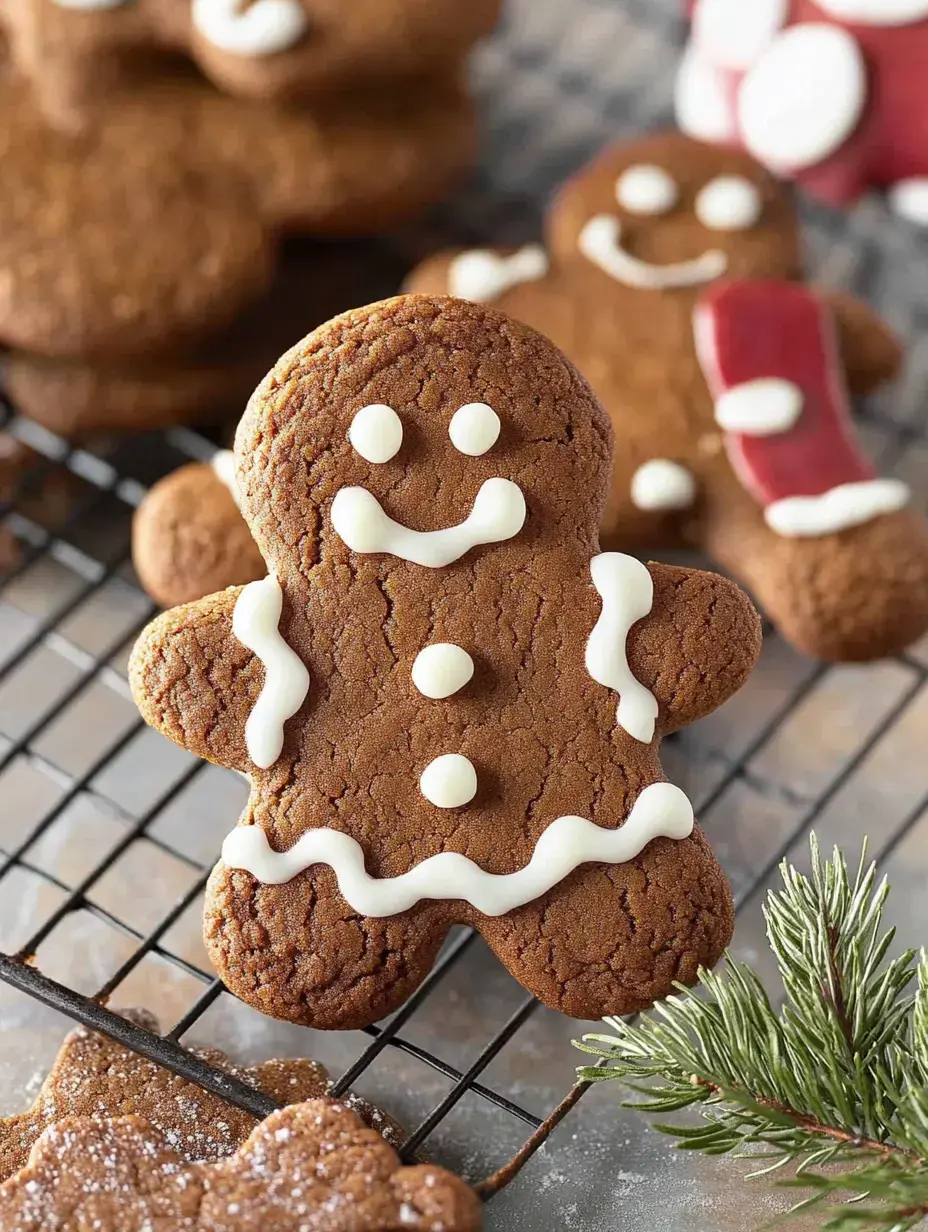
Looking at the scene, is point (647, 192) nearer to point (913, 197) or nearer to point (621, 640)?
point (913, 197)

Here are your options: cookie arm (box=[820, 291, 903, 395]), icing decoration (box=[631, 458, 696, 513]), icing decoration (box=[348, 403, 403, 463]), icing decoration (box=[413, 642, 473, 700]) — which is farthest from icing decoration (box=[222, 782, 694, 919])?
cookie arm (box=[820, 291, 903, 395])

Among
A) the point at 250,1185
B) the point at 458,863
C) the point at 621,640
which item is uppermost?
the point at 621,640

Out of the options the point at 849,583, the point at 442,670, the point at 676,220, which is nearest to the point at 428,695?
the point at 442,670

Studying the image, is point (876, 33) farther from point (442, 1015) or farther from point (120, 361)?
point (442, 1015)

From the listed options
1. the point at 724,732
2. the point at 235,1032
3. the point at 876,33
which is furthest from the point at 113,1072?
the point at 876,33

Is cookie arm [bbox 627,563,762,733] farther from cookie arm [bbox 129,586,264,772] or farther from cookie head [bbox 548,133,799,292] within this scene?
cookie head [bbox 548,133,799,292]
